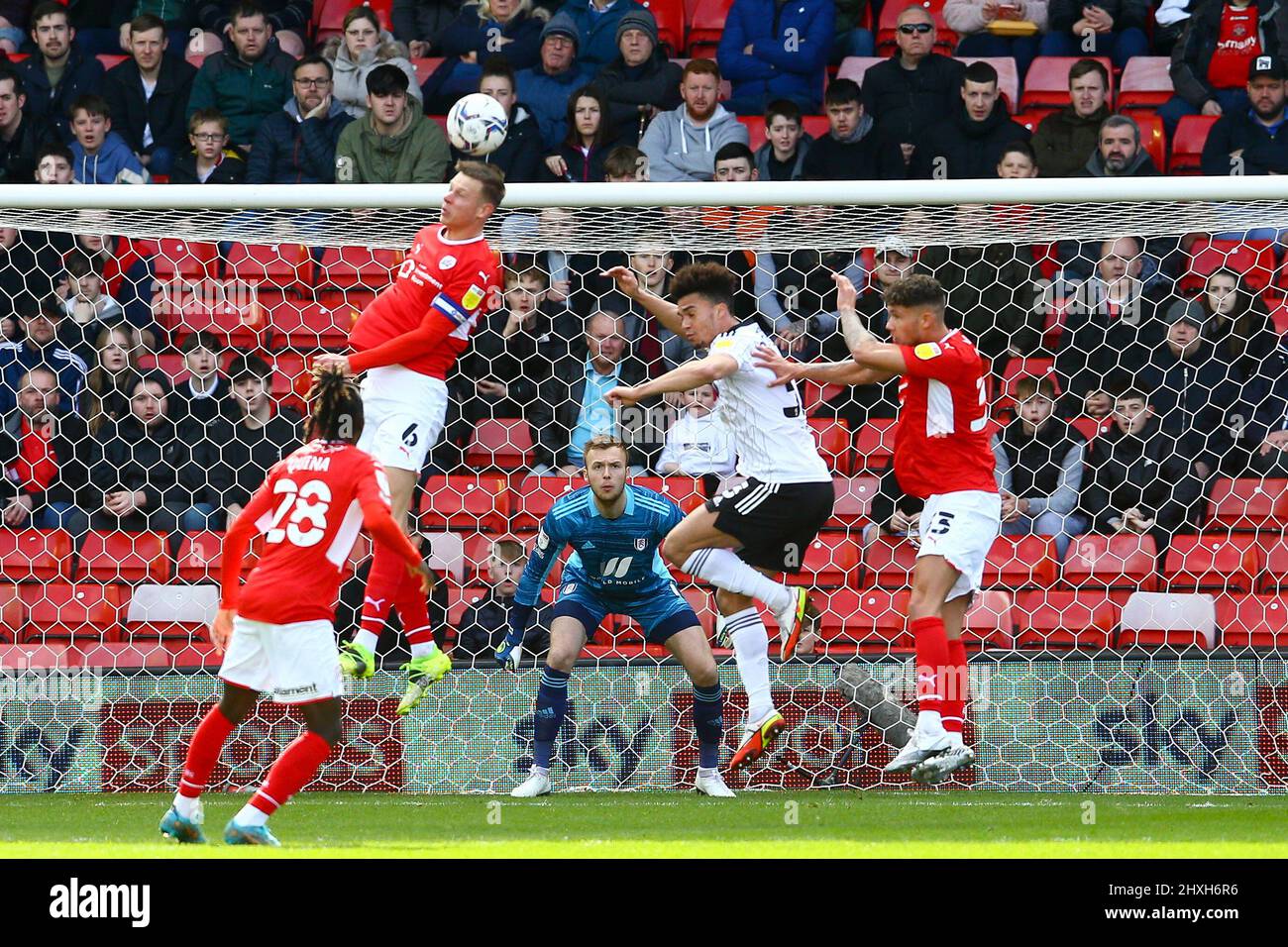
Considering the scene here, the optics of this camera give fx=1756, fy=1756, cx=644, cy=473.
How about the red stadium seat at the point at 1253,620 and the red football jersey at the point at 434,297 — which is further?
the red stadium seat at the point at 1253,620

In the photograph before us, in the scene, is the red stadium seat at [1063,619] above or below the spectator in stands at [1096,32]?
below

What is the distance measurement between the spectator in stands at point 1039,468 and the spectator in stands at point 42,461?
4721 mm

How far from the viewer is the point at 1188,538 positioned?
8.75 m

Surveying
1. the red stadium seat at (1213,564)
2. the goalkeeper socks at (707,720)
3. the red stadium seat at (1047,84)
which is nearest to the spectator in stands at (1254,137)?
the red stadium seat at (1047,84)

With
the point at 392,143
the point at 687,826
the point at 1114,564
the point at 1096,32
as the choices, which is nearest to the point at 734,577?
the point at 687,826

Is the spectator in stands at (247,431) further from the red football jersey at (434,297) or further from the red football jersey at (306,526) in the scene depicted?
the red football jersey at (306,526)

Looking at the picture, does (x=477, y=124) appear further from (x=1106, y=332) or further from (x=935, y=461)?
(x=1106, y=332)

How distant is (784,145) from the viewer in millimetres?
10281

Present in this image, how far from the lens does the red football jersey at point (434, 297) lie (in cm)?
732

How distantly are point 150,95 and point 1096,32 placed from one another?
614cm

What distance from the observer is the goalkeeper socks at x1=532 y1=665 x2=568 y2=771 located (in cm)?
805

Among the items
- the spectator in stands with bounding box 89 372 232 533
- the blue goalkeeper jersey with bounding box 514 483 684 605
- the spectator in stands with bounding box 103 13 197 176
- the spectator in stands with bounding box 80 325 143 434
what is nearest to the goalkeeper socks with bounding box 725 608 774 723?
the blue goalkeeper jersey with bounding box 514 483 684 605

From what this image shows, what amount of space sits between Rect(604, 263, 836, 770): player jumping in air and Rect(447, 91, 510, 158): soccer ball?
2.75 ft

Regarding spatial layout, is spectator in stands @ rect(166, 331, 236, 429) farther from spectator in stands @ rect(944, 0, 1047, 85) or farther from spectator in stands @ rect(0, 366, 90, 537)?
spectator in stands @ rect(944, 0, 1047, 85)
